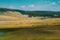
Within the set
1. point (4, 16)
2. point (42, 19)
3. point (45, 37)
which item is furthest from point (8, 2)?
point (45, 37)

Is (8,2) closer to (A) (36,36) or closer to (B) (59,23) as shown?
(A) (36,36)

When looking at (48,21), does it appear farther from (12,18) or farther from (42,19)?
(12,18)

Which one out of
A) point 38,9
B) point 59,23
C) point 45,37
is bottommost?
point 45,37

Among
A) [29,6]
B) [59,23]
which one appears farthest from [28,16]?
[59,23]

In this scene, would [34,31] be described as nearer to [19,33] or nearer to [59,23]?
[19,33]

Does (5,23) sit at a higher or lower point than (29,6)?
lower

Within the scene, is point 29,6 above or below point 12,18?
above

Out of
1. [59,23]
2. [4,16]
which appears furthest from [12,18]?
[59,23]
